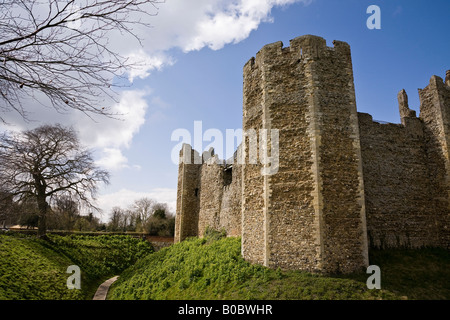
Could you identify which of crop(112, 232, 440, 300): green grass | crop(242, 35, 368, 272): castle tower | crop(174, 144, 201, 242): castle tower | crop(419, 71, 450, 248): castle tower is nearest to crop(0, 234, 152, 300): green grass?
crop(112, 232, 440, 300): green grass

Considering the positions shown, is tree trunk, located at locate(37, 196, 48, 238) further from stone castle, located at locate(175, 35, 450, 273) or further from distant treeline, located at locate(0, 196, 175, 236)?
stone castle, located at locate(175, 35, 450, 273)

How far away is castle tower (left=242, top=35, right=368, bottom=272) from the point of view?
1002 cm

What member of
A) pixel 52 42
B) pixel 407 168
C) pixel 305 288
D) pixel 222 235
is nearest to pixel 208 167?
pixel 222 235

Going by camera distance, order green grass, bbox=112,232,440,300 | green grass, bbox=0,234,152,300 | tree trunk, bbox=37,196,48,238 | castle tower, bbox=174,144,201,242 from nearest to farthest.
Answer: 1. green grass, bbox=112,232,440,300
2. green grass, bbox=0,234,152,300
3. tree trunk, bbox=37,196,48,238
4. castle tower, bbox=174,144,201,242

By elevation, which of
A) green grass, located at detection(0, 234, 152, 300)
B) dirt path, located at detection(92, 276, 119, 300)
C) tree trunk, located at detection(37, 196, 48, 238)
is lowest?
dirt path, located at detection(92, 276, 119, 300)

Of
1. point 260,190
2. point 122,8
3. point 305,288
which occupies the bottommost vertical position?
point 305,288

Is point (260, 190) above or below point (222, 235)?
above

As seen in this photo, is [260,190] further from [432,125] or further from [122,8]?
[432,125]

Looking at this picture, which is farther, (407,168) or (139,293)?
(407,168)

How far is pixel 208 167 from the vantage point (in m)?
21.9

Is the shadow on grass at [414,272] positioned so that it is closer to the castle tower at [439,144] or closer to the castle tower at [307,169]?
the castle tower at [307,169]

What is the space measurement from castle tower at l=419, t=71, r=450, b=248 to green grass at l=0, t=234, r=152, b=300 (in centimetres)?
1713

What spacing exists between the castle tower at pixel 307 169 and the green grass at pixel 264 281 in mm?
602
